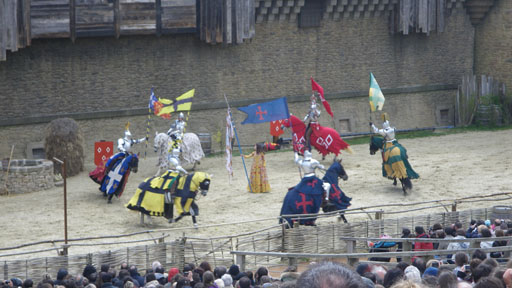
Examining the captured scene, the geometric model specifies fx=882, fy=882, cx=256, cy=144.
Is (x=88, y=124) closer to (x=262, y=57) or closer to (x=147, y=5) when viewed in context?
(x=147, y=5)

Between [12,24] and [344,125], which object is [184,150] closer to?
[12,24]

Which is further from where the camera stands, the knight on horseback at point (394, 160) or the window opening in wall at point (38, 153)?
the window opening in wall at point (38, 153)

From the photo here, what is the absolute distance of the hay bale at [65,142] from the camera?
21094 millimetres

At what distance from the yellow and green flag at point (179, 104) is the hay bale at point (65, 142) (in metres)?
2.46

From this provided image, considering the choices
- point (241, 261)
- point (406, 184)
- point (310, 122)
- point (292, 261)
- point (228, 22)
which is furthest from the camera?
point (228, 22)

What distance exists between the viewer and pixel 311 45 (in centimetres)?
2622

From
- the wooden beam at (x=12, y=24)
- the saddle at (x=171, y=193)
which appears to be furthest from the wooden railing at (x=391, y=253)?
the wooden beam at (x=12, y=24)

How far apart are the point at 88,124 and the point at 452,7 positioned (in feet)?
39.8

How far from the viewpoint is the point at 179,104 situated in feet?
65.4

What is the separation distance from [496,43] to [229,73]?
871 centimetres

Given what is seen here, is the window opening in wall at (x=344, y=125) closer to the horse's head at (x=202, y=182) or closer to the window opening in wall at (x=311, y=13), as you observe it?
the window opening in wall at (x=311, y=13)

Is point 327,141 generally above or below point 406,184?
above

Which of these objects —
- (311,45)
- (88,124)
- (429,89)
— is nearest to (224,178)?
(88,124)

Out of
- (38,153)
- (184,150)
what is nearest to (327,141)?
(184,150)
